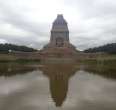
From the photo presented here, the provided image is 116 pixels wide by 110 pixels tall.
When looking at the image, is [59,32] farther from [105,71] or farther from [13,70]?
[105,71]

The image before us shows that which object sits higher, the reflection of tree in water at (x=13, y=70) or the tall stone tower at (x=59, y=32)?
the tall stone tower at (x=59, y=32)

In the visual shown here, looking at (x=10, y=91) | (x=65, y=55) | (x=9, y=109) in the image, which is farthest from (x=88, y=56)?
(x=9, y=109)

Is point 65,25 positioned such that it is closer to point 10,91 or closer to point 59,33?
point 59,33

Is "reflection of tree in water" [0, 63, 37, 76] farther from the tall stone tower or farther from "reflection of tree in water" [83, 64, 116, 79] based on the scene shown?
the tall stone tower

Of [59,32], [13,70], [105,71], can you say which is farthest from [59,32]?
[105,71]

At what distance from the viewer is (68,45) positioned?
53.3 meters

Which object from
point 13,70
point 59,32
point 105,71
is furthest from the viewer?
point 59,32

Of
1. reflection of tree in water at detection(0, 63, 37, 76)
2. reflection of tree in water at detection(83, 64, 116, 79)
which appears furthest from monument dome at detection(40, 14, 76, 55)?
reflection of tree in water at detection(83, 64, 116, 79)

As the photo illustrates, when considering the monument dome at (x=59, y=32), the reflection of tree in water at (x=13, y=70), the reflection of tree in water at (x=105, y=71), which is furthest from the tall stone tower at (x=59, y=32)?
the reflection of tree in water at (x=105, y=71)

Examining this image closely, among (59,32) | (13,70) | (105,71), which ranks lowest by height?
(105,71)

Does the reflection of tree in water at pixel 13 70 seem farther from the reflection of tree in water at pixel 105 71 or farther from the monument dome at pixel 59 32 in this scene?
the monument dome at pixel 59 32

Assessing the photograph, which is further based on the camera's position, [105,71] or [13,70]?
[13,70]

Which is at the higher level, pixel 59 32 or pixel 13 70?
pixel 59 32

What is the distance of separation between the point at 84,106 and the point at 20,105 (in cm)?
255
